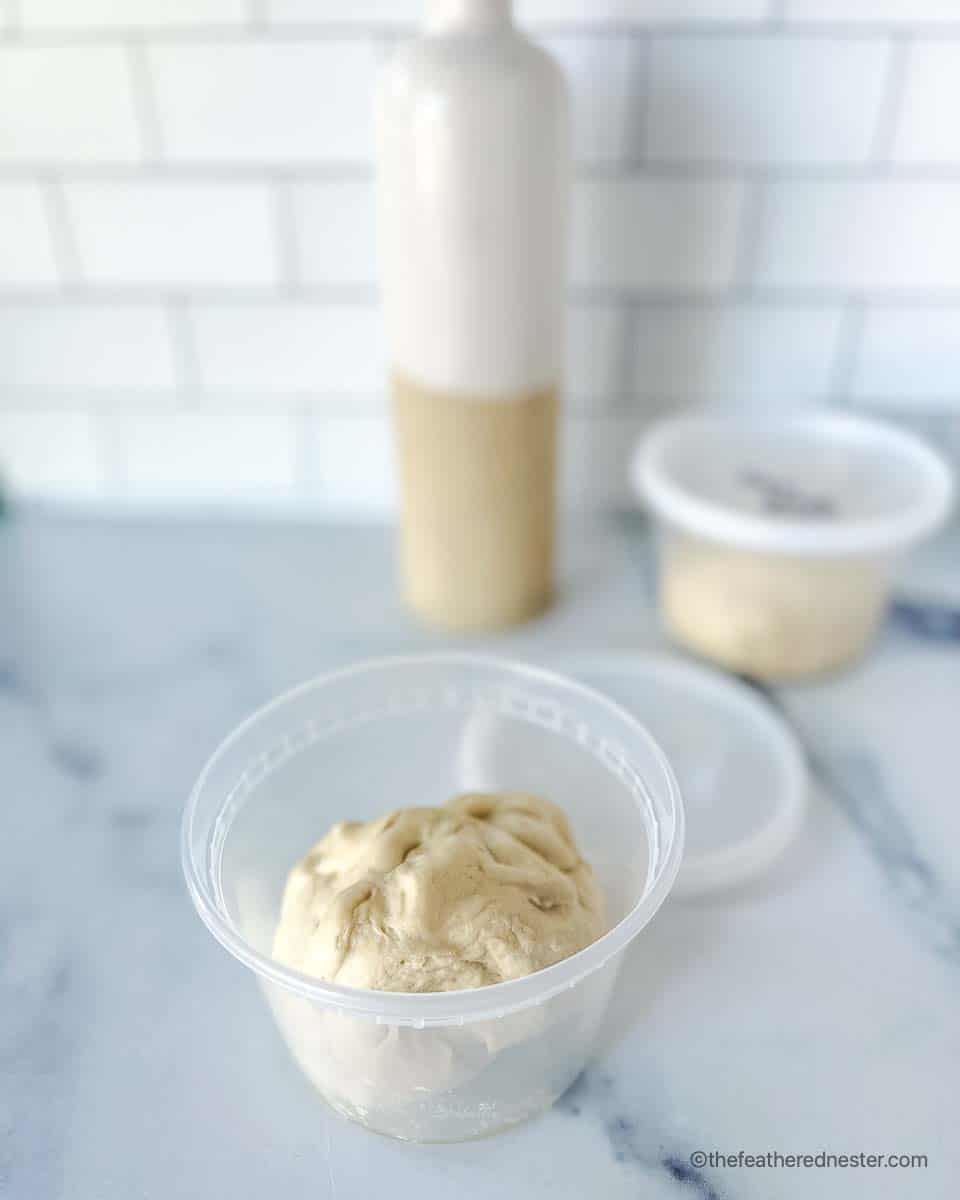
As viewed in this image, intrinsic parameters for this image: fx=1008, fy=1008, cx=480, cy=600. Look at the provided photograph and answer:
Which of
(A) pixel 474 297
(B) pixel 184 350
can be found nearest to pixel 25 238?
(B) pixel 184 350

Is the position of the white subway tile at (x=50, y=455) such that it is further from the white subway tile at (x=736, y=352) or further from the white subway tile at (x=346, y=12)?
the white subway tile at (x=736, y=352)

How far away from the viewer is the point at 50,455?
80 centimetres

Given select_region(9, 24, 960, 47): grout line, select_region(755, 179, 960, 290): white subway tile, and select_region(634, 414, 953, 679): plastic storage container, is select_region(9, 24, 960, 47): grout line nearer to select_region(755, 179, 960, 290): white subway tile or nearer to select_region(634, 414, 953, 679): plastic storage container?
select_region(755, 179, 960, 290): white subway tile

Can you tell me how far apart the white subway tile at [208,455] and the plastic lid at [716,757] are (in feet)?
0.99

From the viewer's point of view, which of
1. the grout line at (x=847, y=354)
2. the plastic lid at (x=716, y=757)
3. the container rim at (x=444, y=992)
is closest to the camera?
the container rim at (x=444, y=992)

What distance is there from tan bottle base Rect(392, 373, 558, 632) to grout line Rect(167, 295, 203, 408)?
0.20m

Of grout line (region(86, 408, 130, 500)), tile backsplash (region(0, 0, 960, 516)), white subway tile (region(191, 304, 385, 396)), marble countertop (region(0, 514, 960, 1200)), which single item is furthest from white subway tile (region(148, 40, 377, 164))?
marble countertop (region(0, 514, 960, 1200))

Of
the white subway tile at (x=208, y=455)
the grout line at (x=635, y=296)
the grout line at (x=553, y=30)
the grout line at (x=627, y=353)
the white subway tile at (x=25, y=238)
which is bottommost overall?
the white subway tile at (x=208, y=455)

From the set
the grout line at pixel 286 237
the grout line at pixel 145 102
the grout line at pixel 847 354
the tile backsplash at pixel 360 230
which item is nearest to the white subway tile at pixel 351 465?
the tile backsplash at pixel 360 230

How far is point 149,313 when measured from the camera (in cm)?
73

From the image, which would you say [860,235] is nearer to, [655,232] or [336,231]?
[655,232]

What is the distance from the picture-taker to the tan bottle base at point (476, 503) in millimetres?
599

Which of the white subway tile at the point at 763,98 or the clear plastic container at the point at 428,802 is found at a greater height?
the white subway tile at the point at 763,98

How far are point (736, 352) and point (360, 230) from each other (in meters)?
0.28
